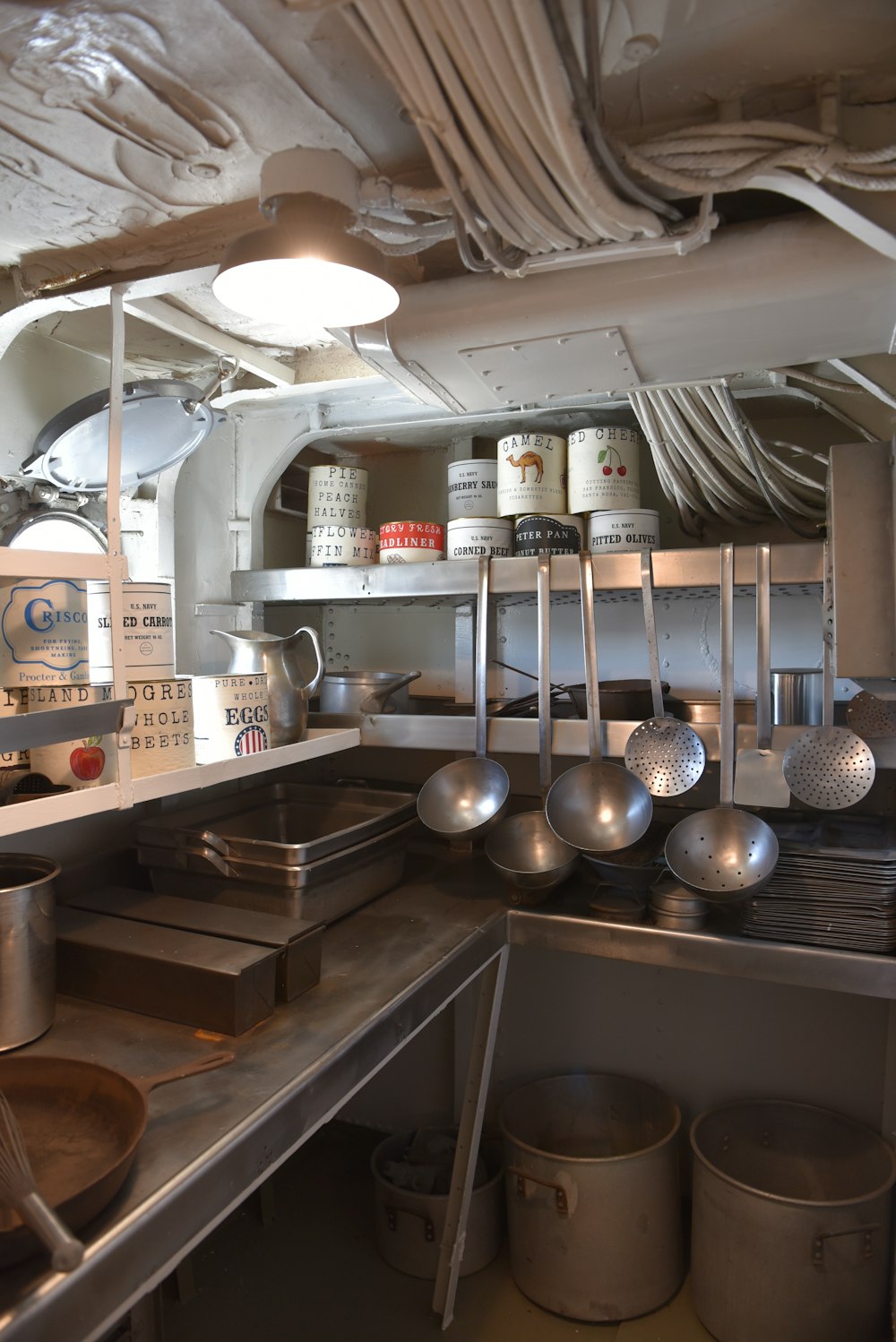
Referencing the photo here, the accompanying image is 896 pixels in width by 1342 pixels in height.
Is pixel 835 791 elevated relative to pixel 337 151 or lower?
lower

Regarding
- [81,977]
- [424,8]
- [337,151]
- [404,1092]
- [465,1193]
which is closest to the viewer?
[424,8]

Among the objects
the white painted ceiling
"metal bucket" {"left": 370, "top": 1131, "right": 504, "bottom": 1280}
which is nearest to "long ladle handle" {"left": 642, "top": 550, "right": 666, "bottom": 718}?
the white painted ceiling

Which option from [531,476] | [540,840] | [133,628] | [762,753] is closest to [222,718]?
[133,628]

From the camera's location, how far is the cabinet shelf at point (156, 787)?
99cm

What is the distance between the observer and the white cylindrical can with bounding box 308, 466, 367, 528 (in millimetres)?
1876

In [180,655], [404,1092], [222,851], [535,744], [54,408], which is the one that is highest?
[54,408]

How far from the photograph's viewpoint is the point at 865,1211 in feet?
4.96

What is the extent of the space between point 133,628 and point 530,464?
0.90 metres

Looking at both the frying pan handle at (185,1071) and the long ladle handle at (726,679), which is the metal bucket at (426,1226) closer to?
the frying pan handle at (185,1071)

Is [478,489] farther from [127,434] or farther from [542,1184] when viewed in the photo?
[542,1184]

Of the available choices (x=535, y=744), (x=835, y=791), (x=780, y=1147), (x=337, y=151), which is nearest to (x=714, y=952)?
(x=835, y=791)

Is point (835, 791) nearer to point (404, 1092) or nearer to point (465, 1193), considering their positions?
point (465, 1193)

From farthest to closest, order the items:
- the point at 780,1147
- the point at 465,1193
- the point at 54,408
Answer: the point at 780,1147, the point at 465,1193, the point at 54,408

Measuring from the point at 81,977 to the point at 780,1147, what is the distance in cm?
148
